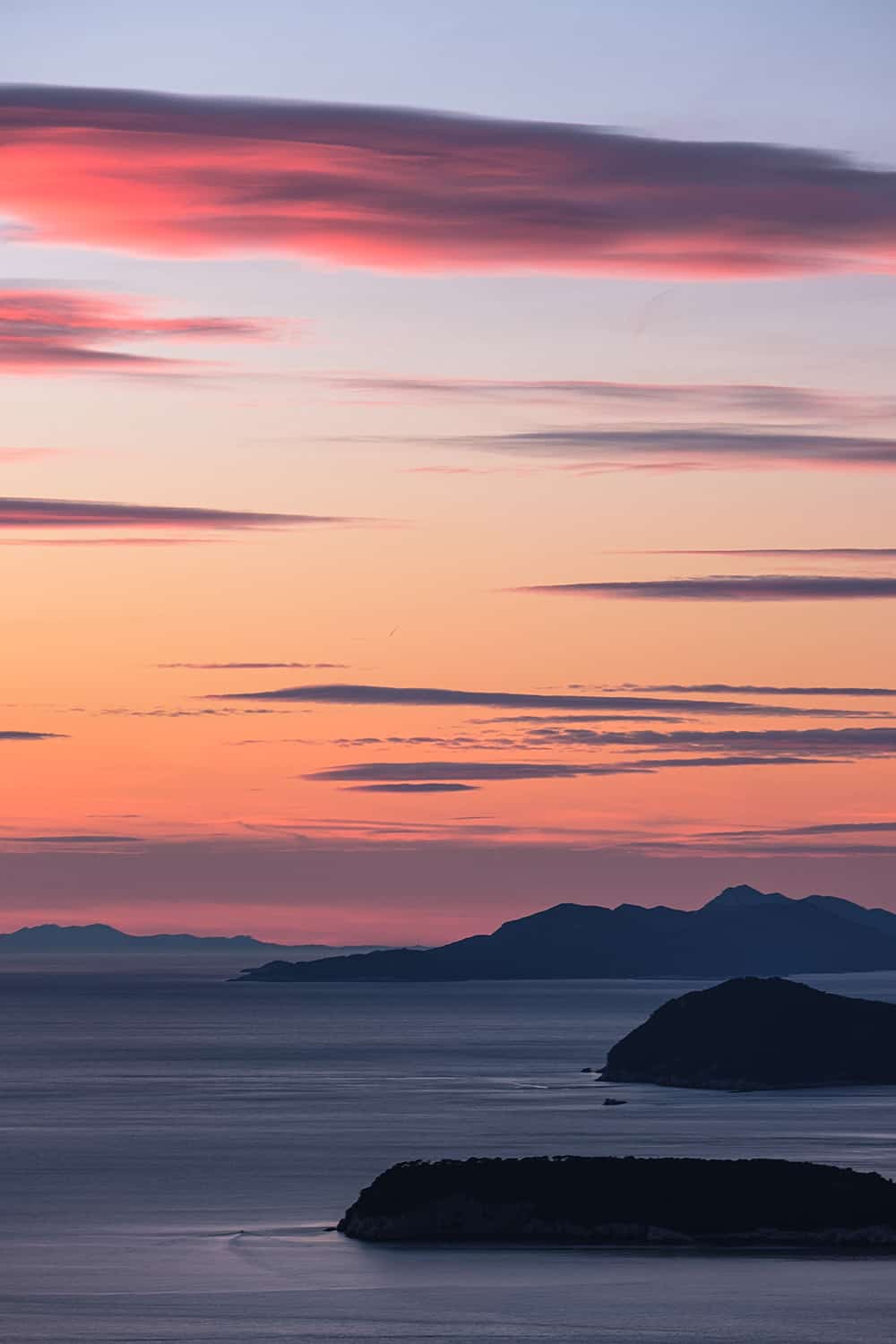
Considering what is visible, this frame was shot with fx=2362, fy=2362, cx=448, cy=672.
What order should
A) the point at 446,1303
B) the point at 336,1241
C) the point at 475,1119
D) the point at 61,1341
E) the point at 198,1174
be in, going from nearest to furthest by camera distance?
the point at 61,1341, the point at 446,1303, the point at 336,1241, the point at 198,1174, the point at 475,1119

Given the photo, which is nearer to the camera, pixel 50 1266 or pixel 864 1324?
pixel 864 1324

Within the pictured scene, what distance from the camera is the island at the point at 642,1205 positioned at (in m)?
115

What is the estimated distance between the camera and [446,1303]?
97.8 metres

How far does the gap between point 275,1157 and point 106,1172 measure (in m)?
13.6

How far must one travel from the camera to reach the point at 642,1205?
117m

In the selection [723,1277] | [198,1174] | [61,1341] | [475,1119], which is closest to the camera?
[61,1341]

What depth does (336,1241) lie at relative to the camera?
117m

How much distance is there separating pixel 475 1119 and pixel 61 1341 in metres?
101

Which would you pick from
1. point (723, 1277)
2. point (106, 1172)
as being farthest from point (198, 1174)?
point (723, 1277)

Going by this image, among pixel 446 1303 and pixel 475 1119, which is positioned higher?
pixel 475 1119

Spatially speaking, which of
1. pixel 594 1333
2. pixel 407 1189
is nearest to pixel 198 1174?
pixel 407 1189

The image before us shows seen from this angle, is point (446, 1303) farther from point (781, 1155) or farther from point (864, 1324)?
point (781, 1155)

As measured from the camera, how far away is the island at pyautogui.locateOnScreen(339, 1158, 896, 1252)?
115 m

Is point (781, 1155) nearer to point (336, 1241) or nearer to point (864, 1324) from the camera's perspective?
point (336, 1241)
